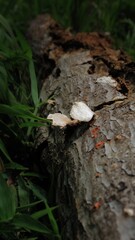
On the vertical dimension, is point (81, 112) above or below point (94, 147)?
above

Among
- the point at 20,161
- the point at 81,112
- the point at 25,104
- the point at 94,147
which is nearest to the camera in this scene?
the point at 94,147

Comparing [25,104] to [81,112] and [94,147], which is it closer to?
[81,112]

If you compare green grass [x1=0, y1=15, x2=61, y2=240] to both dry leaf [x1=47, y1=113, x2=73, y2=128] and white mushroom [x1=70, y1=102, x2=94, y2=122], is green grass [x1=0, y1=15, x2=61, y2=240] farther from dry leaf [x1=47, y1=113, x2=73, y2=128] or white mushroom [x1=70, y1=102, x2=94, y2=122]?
white mushroom [x1=70, y1=102, x2=94, y2=122]

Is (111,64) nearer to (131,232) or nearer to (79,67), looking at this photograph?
(79,67)

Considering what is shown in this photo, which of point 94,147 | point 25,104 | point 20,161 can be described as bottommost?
point 94,147

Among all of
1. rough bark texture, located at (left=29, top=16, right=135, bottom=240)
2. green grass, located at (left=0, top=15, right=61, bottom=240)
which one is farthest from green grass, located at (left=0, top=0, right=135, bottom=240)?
rough bark texture, located at (left=29, top=16, right=135, bottom=240)

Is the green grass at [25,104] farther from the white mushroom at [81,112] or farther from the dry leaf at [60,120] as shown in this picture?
the white mushroom at [81,112]

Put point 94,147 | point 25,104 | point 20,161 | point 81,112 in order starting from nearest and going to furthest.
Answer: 1. point 94,147
2. point 81,112
3. point 20,161
4. point 25,104

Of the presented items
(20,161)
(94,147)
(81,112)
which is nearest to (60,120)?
(81,112)
